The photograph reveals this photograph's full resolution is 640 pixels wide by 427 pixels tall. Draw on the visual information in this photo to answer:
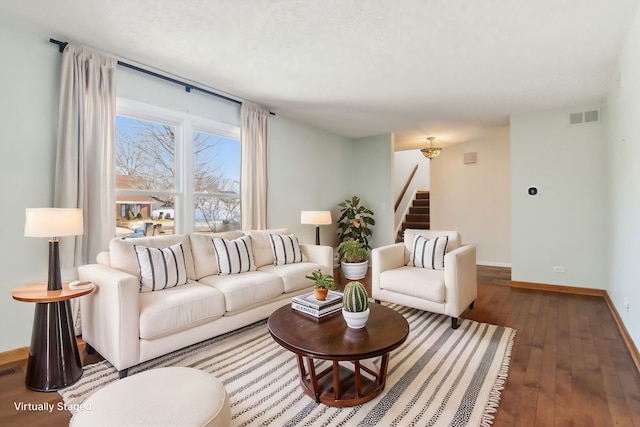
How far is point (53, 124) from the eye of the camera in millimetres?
2510

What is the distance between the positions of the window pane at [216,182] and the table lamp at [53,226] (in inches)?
62.5

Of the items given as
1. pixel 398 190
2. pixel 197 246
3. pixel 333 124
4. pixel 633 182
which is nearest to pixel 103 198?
pixel 197 246

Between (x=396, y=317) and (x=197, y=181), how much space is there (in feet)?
9.08

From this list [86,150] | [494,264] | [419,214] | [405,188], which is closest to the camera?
[86,150]

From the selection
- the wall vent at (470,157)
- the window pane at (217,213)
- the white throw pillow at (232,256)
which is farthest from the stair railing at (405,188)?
the white throw pillow at (232,256)

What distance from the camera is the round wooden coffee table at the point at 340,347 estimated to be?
163 cm

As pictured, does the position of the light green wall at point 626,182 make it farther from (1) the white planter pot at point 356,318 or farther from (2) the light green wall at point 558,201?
(1) the white planter pot at point 356,318

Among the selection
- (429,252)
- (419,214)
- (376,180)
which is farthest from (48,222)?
(419,214)

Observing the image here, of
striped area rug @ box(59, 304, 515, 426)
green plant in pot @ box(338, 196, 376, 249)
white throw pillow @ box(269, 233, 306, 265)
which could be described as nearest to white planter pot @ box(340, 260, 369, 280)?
green plant in pot @ box(338, 196, 376, 249)

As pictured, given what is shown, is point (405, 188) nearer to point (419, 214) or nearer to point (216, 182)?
point (419, 214)

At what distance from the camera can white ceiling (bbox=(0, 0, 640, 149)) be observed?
211 centimetres

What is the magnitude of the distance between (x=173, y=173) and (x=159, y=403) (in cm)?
A: 282

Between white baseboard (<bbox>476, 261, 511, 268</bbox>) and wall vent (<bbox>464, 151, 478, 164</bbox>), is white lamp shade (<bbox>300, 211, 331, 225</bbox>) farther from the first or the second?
white baseboard (<bbox>476, 261, 511, 268</bbox>)

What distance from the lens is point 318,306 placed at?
6.76ft
